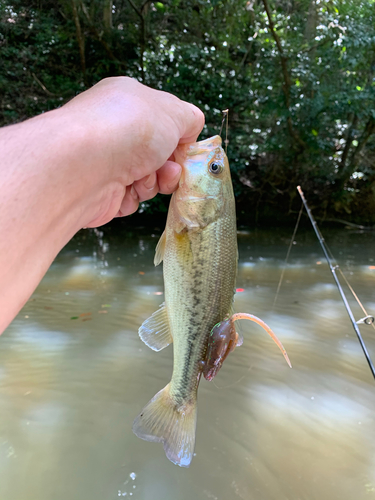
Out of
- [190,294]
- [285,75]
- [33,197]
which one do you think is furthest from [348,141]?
[33,197]

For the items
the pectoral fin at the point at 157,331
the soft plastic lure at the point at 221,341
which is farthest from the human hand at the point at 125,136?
the soft plastic lure at the point at 221,341

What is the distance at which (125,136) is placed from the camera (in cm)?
137

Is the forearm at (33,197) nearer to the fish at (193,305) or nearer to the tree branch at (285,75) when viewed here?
the fish at (193,305)

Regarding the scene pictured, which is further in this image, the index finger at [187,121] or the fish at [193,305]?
the index finger at [187,121]

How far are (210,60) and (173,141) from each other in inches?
338

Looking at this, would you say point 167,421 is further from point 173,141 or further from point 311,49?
point 311,49

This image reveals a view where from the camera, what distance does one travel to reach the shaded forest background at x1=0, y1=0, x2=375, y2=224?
8.37 m

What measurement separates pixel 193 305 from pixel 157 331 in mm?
210

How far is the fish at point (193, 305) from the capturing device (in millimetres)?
1465

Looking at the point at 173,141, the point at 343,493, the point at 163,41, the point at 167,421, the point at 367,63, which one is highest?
the point at 163,41

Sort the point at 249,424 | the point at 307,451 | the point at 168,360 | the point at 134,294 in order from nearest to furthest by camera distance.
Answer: the point at 307,451 < the point at 249,424 < the point at 168,360 < the point at 134,294

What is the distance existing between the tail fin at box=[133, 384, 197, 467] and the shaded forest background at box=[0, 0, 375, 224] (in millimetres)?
8493

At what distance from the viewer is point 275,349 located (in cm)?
374

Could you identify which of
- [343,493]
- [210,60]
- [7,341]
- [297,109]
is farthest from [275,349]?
[210,60]
